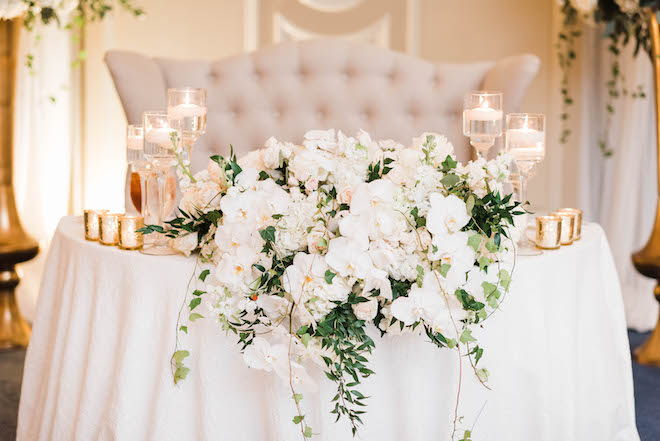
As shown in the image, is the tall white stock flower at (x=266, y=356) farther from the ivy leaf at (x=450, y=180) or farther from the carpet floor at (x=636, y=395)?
the carpet floor at (x=636, y=395)

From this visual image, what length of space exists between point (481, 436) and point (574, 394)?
0.30 metres

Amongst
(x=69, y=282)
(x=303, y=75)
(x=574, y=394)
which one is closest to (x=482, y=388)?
(x=574, y=394)

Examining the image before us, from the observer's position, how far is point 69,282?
1.66 m

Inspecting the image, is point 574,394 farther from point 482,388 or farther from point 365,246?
point 365,246

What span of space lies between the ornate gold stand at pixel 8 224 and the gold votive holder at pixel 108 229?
1635mm

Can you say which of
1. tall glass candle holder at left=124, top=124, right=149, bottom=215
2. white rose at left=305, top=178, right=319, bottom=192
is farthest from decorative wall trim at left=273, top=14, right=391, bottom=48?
white rose at left=305, top=178, right=319, bottom=192

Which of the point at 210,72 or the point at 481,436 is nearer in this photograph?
the point at 481,436

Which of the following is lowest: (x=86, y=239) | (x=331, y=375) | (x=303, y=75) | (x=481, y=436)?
(x=481, y=436)

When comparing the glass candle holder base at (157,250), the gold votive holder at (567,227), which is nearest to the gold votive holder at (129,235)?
the glass candle holder base at (157,250)

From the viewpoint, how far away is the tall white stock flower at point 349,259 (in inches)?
48.7

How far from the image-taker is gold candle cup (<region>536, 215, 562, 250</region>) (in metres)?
1.62

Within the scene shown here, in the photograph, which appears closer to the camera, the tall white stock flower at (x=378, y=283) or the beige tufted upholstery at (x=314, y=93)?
the tall white stock flower at (x=378, y=283)

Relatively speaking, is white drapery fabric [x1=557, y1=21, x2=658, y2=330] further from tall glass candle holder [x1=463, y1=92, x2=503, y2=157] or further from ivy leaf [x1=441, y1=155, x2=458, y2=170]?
ivy leaf [x1=441, y1=155, x2=458, y2=170]

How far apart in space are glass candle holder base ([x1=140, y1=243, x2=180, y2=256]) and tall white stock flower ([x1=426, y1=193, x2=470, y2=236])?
60cm
